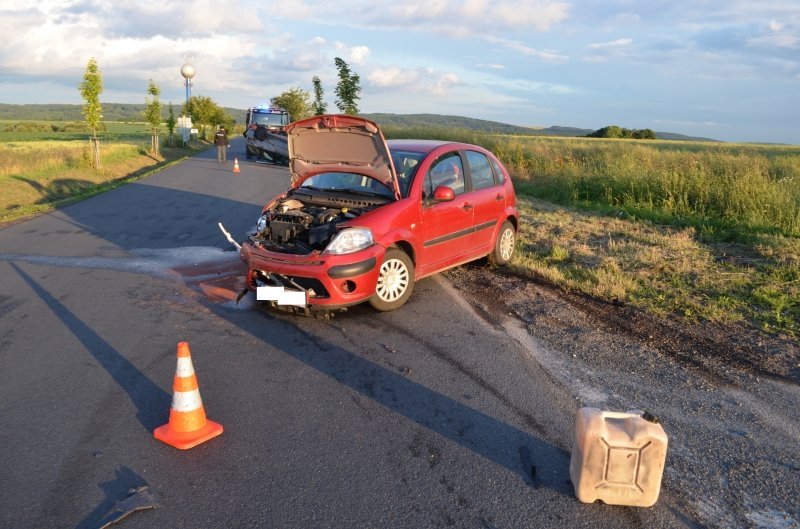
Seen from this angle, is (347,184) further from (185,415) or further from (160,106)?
(160,106)

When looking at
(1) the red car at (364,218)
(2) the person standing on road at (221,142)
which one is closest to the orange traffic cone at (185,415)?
(1) the red car at (364,218)

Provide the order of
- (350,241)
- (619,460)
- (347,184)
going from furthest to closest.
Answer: (347,184) → (350,241) → (619,460)

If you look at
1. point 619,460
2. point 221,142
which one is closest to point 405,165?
point 619,460

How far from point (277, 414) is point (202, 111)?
54075mm

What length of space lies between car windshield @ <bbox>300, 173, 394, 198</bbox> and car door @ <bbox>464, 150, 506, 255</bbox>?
127 centimetres

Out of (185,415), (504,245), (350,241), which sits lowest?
(185,415)

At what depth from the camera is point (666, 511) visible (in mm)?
3453

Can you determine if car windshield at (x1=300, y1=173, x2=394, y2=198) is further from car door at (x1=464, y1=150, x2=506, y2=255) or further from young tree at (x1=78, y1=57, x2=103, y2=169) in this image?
young tree at (x1=78, y1=57, x2=103, y2=169)

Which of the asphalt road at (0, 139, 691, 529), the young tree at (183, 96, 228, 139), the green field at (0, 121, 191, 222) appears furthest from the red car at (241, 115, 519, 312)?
the young tree at (183, 96, 228, 139)

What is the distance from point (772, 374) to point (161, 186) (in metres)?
16.9

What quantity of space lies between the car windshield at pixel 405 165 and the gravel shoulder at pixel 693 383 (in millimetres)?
1521

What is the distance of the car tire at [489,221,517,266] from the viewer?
28.7ft

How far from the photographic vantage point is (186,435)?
→ 4031 mm

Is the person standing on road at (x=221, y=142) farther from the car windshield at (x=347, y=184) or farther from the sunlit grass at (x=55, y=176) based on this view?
the car windshield at (x=347, y=184)
